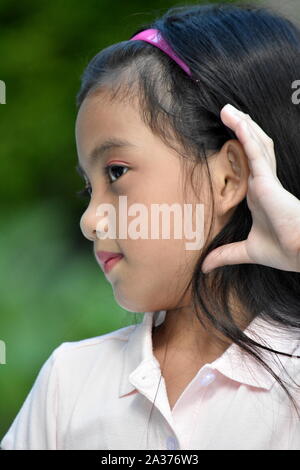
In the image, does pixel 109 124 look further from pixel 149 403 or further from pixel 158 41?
pixel 149 403

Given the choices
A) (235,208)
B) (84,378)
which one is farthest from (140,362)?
(235,208)

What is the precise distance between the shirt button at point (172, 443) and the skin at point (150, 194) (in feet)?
0.28

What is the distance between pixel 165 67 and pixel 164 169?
4.6 inches

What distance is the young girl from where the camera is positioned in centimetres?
75

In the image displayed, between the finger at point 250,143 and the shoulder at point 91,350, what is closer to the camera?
the finger at point 250,143

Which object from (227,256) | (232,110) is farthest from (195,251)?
(232,110)

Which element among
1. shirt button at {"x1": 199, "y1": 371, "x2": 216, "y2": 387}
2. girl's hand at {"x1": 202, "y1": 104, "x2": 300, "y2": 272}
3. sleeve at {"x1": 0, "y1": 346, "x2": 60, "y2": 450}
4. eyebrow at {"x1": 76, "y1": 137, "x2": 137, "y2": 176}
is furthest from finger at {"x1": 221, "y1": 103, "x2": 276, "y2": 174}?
sleeve at {"x1": 0, "y1": 346, "x2": 60, "y2": 450}

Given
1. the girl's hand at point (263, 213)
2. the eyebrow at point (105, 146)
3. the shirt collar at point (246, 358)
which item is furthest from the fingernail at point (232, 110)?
the shirt collar at point (246, 358)

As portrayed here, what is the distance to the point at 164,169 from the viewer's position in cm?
78

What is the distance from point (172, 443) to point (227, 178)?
0.27 metres

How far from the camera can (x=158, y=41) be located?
2.72 ft

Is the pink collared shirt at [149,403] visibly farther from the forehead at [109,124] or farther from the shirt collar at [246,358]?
the forehead at [109,124]

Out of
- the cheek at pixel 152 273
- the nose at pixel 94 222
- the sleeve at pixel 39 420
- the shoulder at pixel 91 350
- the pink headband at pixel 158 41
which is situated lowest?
the sleeve at pixel 39 420

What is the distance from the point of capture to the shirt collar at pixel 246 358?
758mm
